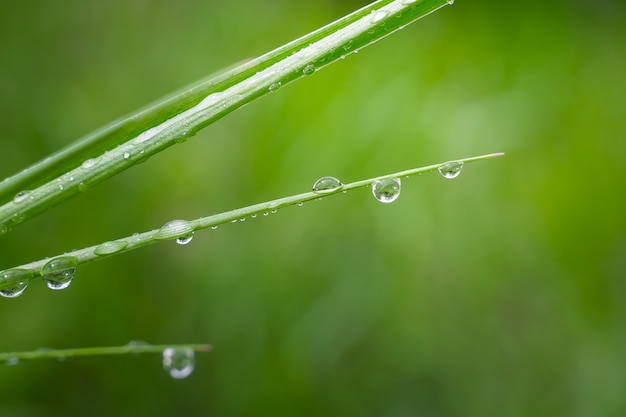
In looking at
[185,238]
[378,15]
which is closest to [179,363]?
[185,238]

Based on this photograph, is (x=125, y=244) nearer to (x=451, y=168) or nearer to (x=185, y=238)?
(x=185, y=238)

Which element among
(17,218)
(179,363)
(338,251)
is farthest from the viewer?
(338,251)

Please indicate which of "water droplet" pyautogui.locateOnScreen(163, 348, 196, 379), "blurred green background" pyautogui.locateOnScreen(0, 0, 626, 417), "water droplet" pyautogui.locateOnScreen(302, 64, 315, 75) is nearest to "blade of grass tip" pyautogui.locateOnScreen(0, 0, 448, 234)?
"water droplet" pyautogui.locateOnScreen(302, 64, 315, 75)

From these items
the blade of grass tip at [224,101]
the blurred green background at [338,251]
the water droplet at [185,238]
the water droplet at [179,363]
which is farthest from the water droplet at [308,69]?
the blurred green background at [338,251]

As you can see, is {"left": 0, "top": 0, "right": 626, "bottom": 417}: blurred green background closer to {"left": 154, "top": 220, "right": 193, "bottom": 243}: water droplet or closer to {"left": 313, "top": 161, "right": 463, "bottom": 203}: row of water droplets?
{"left": 313, "top": 161, "right": 463, "bottom": 203}: row of water droplets

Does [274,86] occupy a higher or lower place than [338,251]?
lower

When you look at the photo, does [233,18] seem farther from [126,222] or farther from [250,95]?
[250,95]
